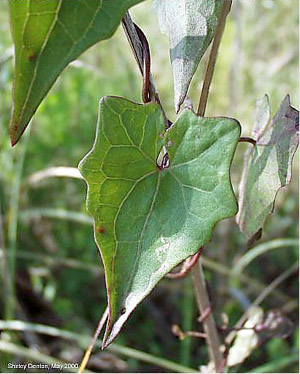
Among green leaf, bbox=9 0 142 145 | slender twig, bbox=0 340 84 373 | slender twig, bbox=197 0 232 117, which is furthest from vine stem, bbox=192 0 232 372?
slender twig, bbox=0 340 84 373

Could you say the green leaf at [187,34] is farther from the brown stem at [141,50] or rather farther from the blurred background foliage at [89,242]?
the blurred background foliage at [89,242]

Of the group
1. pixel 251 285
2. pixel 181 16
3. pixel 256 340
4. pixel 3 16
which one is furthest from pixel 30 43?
pixel 3 16

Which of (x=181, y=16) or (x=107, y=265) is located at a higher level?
(x=181, y=16)

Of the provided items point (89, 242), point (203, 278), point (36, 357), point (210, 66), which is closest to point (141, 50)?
point (210, 66)

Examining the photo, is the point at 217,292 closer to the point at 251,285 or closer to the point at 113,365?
the point at 251,285

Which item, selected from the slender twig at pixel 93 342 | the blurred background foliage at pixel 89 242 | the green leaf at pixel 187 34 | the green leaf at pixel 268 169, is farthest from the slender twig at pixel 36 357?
the green leaf at pixel 187 34

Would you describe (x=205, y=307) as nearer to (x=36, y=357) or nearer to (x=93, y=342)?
(x=93, y=342)

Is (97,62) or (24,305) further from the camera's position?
(97,62)
